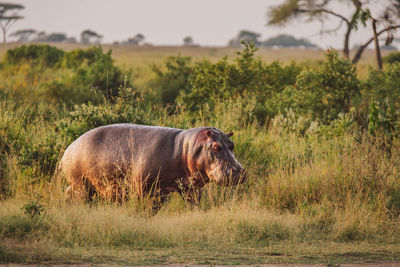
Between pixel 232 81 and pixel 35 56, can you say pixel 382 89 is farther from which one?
pixel 35 56

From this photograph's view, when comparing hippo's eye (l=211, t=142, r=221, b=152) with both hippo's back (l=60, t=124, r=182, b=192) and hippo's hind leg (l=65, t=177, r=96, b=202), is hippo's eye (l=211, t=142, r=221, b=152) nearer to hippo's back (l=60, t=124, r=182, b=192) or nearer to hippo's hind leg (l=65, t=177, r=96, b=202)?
hippo's back (l=60, t=124, r=182, b=192)

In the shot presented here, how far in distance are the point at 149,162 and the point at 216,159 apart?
0.83m

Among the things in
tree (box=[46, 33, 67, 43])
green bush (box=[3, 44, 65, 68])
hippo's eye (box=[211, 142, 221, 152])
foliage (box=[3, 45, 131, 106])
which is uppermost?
tree (box=[46, 33, 67, 43])

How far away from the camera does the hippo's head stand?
21.0ft

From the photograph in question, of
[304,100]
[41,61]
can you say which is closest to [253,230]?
[304,100]

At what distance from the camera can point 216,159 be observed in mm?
6492

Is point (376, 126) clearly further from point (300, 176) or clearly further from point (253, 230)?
point (253, 230)

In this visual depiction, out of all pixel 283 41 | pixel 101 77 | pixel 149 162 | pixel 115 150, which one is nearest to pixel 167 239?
pixel 149 162

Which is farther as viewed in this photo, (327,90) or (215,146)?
(327,90)

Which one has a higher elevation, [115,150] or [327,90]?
[327,90]

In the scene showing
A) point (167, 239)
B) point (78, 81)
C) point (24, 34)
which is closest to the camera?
point (167, 239)

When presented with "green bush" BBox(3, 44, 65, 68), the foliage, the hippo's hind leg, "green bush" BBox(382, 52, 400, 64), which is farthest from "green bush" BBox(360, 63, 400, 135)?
"green bush" BBox(382, 52, 400, 64)

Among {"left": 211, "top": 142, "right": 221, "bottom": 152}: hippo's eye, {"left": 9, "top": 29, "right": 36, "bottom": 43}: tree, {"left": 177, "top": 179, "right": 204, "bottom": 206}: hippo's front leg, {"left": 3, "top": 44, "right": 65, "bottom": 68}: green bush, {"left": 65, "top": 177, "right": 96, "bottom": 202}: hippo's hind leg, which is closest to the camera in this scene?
{"left": 211, "top": 142, "right": 221, "bottom": 152}: hippo's eye

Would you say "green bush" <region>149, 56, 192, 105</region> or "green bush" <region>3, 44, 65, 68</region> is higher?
"green bush" <region>3, 44, 65, 68</region>
